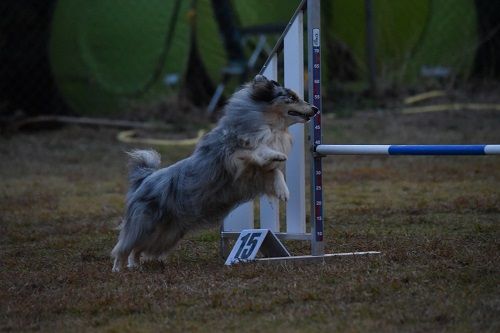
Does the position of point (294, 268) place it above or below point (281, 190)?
below

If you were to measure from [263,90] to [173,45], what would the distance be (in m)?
8.52

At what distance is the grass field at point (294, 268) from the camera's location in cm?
392

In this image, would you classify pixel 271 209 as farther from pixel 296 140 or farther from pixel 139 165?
pixel 139 165

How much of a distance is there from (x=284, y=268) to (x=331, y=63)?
31.1ft

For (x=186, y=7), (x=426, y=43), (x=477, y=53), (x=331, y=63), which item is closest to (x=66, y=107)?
(x=186, y=7)

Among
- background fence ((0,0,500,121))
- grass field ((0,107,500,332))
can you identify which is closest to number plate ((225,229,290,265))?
grass field ((0,107,500,332))

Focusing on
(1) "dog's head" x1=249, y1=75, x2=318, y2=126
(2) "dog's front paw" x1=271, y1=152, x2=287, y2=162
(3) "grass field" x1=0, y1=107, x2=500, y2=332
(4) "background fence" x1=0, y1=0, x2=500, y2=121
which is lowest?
(3) "grass field" x1=0, y1=107, x2=500, y2=332

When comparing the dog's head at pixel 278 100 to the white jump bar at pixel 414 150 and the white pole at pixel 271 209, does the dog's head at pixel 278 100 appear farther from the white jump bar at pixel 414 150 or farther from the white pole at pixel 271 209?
the white jump bar at pixel 414 150

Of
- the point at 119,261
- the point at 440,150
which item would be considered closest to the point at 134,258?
the point at 119,261

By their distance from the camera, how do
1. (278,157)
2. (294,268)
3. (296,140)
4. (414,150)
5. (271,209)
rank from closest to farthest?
1. (414,150)
2. (294,268)
3. (278,157)
4. (296,140)
5. (271,209)

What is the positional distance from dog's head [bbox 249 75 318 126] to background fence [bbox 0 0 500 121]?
26.6ft

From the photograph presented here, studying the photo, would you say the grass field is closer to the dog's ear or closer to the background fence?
the dog's ear

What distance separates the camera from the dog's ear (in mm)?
5316

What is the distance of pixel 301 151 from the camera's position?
17.5 feet
